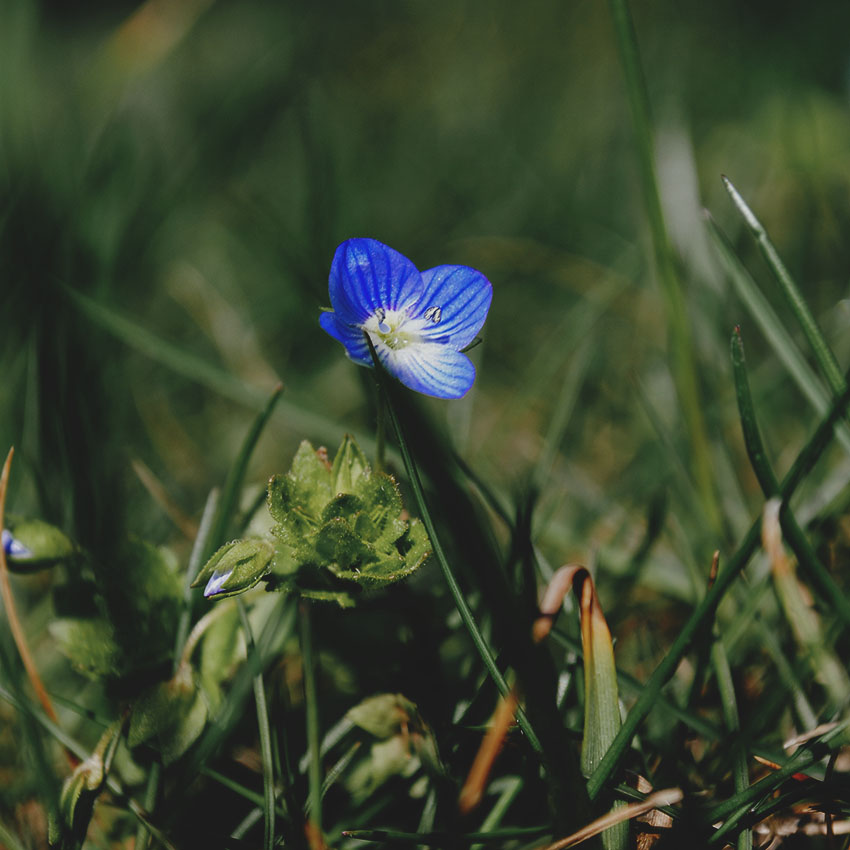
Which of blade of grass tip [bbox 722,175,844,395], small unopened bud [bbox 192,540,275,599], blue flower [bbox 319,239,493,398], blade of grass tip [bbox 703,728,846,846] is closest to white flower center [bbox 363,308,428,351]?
blue flower [bbox 319,239,493,398]

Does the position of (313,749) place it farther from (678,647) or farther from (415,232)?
(415,232)

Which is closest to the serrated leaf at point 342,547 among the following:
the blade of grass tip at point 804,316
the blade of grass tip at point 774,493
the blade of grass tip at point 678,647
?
the blade of grass tip at point 678,647

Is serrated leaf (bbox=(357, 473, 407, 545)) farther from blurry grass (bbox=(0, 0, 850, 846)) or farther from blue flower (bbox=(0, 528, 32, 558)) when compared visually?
blue flower (bbox=(0, 528, 32, 558))

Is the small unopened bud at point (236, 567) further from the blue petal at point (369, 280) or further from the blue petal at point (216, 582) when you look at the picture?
the blue petal at point (369, 280)

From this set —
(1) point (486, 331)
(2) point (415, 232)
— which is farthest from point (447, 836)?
(2) point (415, 232)

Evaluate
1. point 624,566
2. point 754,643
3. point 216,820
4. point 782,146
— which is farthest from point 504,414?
point 782,146

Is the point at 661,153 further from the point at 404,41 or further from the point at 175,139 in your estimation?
the point at 404,41
